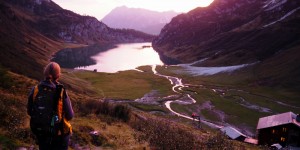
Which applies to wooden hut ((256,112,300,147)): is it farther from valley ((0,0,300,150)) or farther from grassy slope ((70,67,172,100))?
grassy slope ((70,67,172,100))

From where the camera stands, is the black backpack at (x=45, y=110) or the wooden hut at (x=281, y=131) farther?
the wooden hut at (x=281, y=131)

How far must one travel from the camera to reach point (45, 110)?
9250 mm

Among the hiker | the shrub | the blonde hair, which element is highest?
the blonde hair

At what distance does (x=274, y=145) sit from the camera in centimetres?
5819

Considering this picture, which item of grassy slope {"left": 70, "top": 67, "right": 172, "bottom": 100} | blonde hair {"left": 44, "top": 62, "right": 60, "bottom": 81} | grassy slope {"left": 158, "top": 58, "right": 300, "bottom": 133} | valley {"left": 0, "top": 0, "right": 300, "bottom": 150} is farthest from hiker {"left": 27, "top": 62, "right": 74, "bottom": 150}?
grassy slope {"left": 70, "top": 67, "right": 172, "bottom": 100}

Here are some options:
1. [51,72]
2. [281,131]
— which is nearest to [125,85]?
[281,131]

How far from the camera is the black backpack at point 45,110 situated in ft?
30.3

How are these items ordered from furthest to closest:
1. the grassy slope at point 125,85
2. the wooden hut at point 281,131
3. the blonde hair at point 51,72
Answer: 1. the grassy slope at point 125,85
2. the wooden hut at point 281,131
3. the blonde hair at point 51,72

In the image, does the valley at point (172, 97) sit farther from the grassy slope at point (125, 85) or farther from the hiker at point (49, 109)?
the hiker at point (49, 109)

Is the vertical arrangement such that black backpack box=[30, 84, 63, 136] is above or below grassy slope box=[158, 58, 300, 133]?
above

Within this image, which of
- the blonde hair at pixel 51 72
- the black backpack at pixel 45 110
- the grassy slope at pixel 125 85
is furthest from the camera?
the grassy slope at pixel 125 85

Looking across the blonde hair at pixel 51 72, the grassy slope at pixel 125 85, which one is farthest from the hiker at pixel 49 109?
the grassy slope at pixel 125 85

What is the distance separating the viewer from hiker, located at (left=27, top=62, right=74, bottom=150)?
9.24m

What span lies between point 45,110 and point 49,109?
0.11 metres
